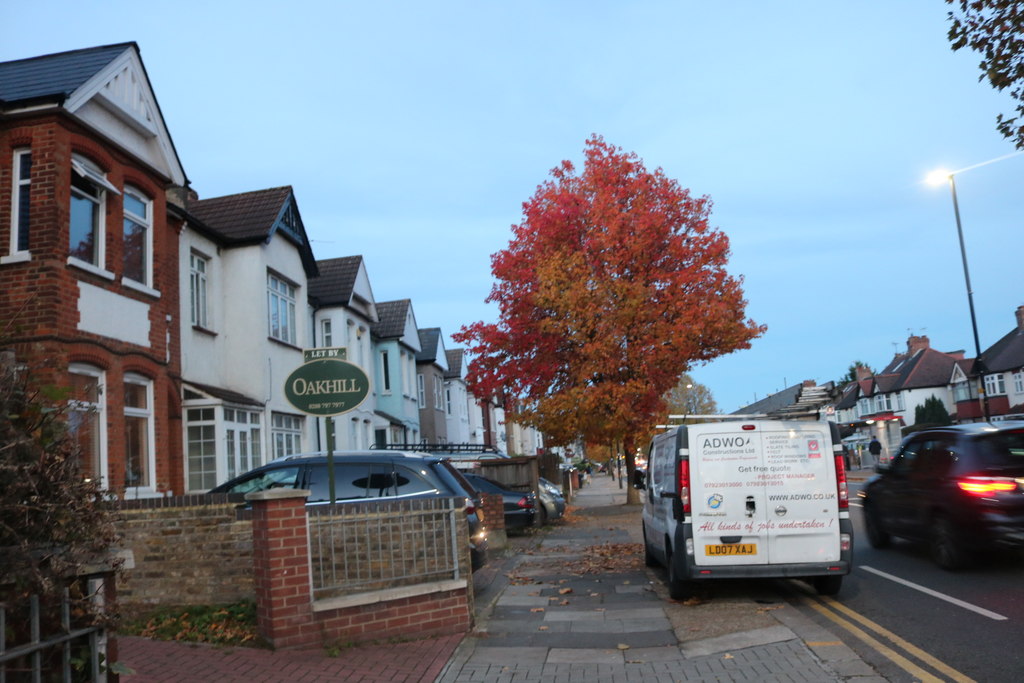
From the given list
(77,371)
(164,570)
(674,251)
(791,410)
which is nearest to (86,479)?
(164,570)

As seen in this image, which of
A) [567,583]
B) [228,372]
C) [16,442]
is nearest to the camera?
[16,442]

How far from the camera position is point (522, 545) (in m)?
17.1

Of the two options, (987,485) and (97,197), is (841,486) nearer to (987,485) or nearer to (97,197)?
(987,485)

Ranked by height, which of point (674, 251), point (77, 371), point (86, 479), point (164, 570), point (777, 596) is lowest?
point (777, 596)

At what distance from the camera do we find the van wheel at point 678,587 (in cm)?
973

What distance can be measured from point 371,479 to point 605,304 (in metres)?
15.0

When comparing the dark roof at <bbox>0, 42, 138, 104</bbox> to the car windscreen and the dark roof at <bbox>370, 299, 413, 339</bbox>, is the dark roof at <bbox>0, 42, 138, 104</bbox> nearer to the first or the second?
the car windscreen

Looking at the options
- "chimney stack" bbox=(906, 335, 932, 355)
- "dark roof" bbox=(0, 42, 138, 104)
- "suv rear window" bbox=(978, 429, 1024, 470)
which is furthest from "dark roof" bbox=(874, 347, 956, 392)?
"dark roof" bbox=(0, 42, 138, 104)

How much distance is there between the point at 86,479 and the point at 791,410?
28.2ft

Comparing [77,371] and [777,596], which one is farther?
[77,371]

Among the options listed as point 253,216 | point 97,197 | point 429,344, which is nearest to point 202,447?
point 97,197

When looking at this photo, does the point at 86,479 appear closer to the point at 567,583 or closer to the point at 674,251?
the point at 567,583

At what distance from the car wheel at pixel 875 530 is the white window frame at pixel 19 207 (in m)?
12.9

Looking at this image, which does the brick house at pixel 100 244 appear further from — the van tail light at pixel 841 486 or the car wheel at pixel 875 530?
the car wheel at pixel 875 530
